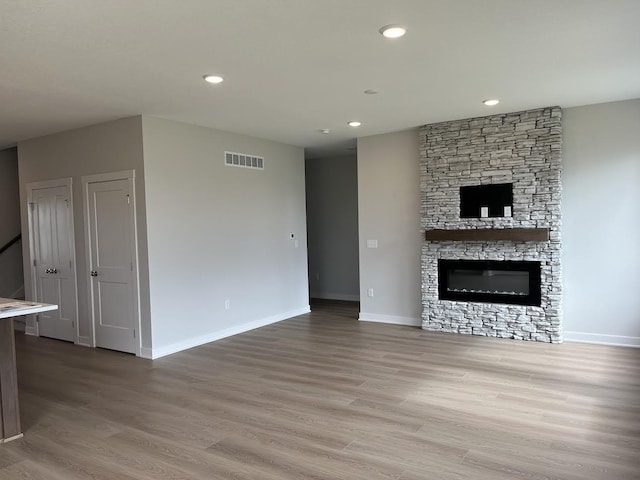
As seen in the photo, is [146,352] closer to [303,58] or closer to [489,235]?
[303,58]

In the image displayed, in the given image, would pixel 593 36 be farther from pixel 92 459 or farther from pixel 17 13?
pixel 92 459

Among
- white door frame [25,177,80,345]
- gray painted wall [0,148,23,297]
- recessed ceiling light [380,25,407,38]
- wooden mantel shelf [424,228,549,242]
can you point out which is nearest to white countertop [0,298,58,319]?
white door frame [25,177,80,345]

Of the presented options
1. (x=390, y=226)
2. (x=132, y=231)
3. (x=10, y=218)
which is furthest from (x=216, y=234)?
(x=10, y=218)

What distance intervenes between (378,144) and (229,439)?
4771 millimetres

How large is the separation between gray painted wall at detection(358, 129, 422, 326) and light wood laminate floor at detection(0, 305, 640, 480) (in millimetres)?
1170

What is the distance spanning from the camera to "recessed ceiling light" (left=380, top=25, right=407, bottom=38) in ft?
9.90

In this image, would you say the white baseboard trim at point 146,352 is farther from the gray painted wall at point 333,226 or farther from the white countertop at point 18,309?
the gray painted wall at point 333,226

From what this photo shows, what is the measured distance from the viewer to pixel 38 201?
21.1ft

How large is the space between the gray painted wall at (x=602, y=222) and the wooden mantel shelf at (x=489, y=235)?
0.39 m

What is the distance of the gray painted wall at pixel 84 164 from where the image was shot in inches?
208

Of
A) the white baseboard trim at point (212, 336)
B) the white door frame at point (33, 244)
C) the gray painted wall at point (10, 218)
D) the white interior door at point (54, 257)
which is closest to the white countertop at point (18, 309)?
the white baseboard trim at point (212, 336)

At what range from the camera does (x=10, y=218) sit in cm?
757

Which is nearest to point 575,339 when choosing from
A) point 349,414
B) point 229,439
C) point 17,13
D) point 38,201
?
point 349,414

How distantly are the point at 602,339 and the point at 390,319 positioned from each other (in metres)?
2.65
